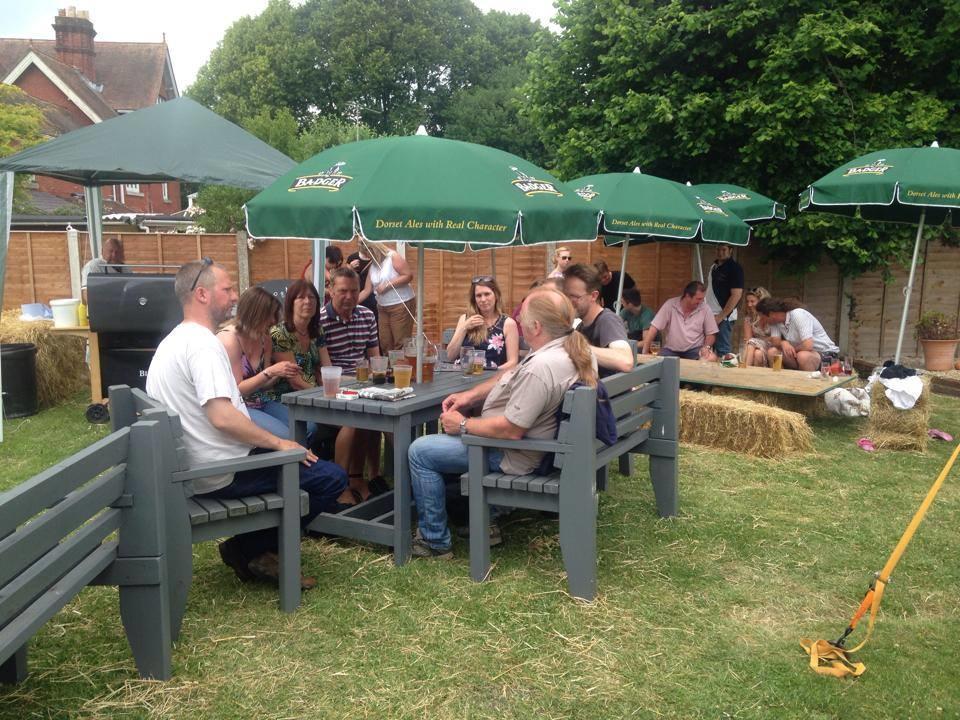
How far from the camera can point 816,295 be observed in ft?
A: 43.6

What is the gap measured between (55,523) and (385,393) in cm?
202

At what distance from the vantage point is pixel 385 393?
167 inches

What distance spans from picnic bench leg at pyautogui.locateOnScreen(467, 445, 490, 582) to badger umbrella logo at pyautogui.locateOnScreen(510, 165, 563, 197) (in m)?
1.54

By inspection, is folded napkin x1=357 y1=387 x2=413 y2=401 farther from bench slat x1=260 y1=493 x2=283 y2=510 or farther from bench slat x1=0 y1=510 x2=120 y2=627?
bench slat x1=0 y1=510 x2=120 y2=627

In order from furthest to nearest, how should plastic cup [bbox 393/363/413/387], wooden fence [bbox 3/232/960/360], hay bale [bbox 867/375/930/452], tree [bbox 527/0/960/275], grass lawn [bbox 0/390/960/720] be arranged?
wooden fence [bbox 3/232/960/360], tree [bbox 527/0/960/275], hay bale [bbox 867/375/930/452], plastic cup [bbox 393/363/413/387], grass lawn [bbox 0/390/960/720]

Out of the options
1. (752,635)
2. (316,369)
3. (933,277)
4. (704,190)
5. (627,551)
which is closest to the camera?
(752,635)

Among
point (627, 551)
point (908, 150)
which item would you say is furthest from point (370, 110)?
point (627, 551)

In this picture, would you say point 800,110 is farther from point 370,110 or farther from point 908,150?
point 370,110

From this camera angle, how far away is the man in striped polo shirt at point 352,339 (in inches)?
204

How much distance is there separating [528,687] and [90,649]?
5.83 ft

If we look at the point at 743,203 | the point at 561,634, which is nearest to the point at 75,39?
the point at 743,203

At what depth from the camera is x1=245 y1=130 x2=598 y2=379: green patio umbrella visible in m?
4.08

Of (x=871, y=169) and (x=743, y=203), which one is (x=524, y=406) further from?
(x=743, y=203)

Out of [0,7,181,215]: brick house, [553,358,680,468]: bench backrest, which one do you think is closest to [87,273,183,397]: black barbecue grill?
[553,358,680,468]: bench backrest
